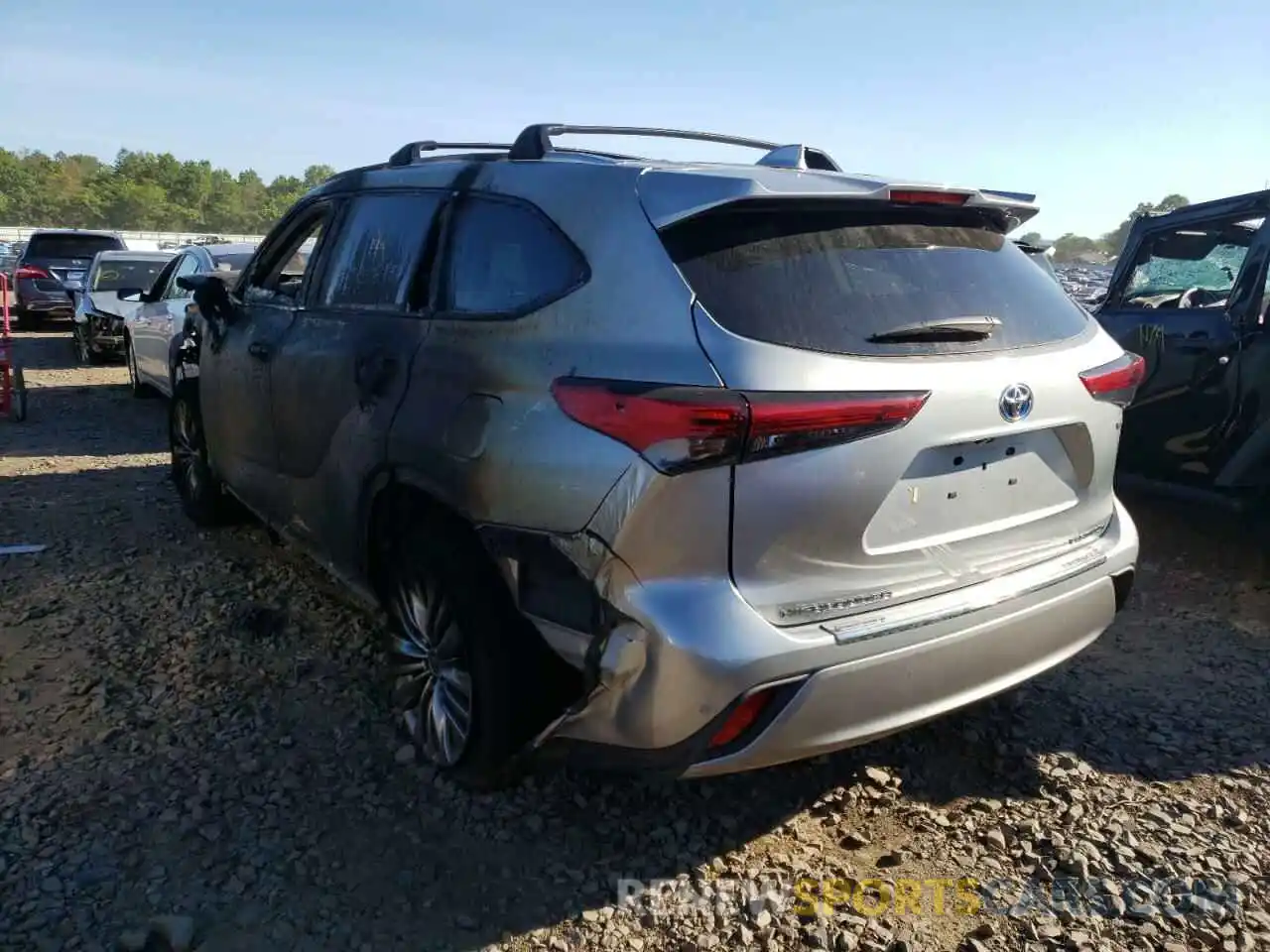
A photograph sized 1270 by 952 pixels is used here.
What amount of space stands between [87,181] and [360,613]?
12363 centimetres

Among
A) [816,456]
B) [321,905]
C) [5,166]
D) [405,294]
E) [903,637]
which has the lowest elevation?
[321,905]

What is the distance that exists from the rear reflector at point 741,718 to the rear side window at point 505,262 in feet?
3.63

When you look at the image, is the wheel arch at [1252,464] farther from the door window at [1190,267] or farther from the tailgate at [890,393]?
the tailgate at [890,393]

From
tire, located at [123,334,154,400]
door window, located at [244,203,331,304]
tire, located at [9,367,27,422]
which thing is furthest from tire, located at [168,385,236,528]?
tire, located at [123,334,154,400]

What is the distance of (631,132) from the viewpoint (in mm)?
3654

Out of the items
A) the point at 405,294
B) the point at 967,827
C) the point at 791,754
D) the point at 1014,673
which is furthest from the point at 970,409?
the point at 405,294

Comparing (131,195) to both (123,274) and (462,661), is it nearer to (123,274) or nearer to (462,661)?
(123,274)

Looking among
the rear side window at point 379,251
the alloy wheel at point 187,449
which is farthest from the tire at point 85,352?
the rear side window at point 379,251

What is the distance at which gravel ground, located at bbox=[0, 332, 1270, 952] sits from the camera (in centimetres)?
250

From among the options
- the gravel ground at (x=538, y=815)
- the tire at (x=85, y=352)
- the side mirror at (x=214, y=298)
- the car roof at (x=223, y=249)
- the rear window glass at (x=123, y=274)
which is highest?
the car roof at (x=223, y=249)

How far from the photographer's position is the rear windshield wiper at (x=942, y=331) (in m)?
2.42

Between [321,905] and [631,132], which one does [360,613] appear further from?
[631,132]

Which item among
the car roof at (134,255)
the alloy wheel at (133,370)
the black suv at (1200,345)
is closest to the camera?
the black suv at (1200,345)

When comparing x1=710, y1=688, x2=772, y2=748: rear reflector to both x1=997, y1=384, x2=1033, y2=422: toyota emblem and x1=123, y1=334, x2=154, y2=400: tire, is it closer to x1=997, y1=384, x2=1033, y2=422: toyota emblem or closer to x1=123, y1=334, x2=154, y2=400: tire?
x1=997, y1=384, x2=1033, y2=422: toyota emblem
